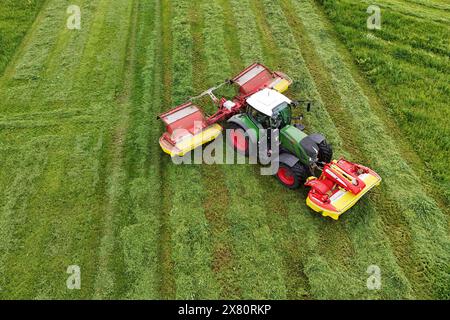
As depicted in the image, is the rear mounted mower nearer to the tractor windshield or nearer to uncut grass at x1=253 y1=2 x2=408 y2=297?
the tractor windshield

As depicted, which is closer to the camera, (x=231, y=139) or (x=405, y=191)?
(x=405, y=191)

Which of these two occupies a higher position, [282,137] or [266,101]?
[266,101]

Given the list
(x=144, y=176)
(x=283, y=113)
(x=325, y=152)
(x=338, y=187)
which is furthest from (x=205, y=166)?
(x=338, y=187)

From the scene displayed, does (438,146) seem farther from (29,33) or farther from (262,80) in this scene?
(29,33)

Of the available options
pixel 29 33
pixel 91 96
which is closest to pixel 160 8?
pixel 29 33

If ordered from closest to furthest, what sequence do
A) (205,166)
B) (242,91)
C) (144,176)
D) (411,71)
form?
(144,176), (205,166), (242,91), (411,71)

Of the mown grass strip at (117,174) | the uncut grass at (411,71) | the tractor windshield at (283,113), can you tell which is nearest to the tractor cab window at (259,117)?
the tractor windshield at (283,113)

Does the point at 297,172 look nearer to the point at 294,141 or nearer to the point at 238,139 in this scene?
the point at 294,141
